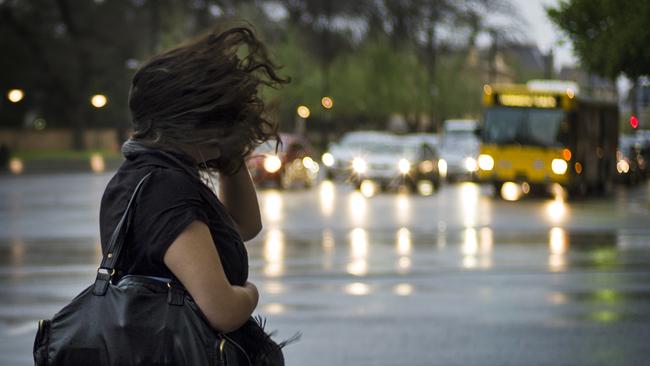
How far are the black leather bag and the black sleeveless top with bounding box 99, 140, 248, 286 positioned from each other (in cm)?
4

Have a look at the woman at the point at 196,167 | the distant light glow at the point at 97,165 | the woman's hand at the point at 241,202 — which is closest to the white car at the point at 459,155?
the distant light glow at the point at 97,165

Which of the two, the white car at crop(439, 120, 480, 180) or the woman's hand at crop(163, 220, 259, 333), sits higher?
the white car at crop(439, 120, 480, 180)

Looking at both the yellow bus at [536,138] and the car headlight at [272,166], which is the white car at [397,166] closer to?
the car headlight at [272,166]

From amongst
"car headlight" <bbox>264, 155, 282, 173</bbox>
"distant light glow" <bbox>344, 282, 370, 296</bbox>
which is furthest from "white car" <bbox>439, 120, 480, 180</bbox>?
"distant light glow" <bbox>344, 282, 370, 296</bbox>

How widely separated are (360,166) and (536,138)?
634 centimetres

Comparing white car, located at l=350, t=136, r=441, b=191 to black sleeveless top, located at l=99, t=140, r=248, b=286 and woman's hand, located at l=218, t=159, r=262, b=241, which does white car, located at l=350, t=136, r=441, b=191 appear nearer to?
woman's hand, located at l=218, t=159, r=262, b=241

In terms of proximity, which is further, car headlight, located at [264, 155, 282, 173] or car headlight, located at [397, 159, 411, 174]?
car headlight, located at [397, 159, 411, 174]

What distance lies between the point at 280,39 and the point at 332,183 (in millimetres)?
21960

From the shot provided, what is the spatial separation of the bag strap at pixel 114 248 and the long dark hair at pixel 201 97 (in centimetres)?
16

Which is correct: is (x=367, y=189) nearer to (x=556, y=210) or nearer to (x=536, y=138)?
(x=536, y=138)

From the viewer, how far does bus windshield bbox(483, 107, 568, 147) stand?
3247cm

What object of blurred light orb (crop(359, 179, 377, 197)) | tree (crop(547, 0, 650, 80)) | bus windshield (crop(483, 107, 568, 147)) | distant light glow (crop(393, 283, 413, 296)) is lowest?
distant light glow (crop(393, 283, 413, 296))

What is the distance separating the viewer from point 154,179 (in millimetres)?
2902

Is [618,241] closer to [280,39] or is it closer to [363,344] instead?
[363,344]
